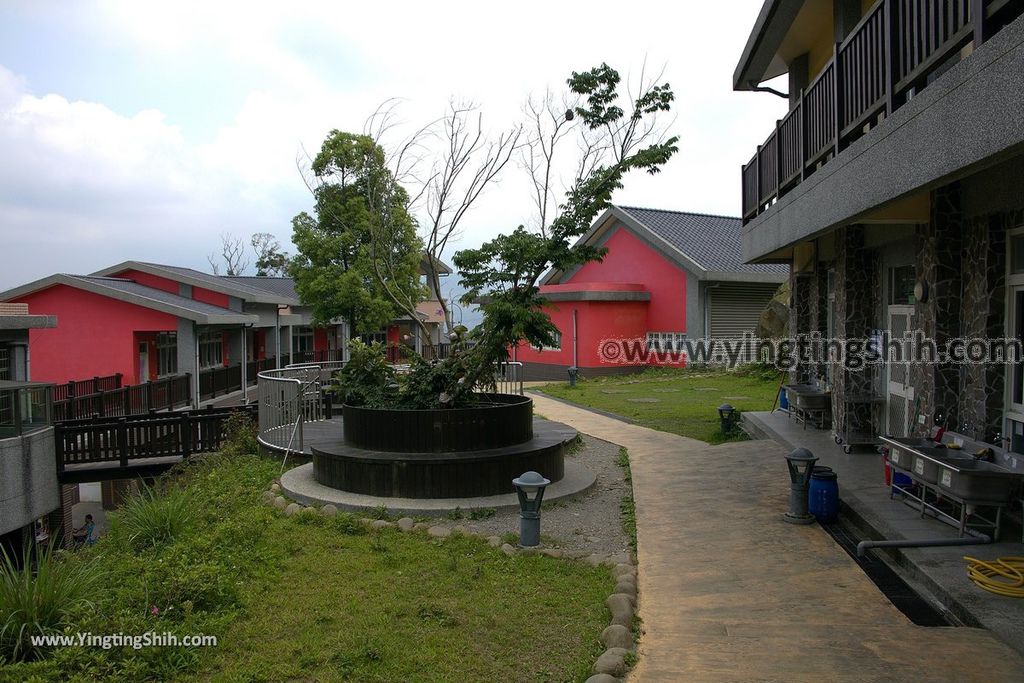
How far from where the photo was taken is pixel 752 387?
74.6ft

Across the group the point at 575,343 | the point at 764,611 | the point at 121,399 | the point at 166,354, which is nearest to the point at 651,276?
the point at 575,343

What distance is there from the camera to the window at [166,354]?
2522 centimetres

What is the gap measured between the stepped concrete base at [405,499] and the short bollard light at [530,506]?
1.55 metres

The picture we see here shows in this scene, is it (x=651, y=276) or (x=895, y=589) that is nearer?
(x=895, y=589)

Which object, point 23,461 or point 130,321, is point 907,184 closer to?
point 23,461

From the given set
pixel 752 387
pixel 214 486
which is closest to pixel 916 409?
pixel 214 486

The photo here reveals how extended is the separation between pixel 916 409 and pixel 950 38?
16.3 feet

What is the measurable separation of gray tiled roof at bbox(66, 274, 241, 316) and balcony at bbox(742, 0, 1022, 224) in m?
17.9

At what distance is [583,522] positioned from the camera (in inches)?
330

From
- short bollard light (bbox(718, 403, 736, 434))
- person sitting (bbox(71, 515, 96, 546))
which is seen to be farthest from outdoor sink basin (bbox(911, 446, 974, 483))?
person sitting (bbox(71, 515, 96, 546))

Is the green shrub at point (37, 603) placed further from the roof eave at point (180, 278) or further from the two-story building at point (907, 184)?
the roof eave at point (180, 278)

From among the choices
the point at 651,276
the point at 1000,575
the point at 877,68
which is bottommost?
the point at 1000,575

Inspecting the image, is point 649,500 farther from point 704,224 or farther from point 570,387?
point 704,224

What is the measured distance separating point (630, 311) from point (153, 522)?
76.5 feet
